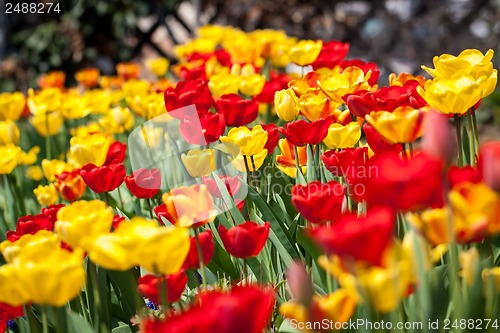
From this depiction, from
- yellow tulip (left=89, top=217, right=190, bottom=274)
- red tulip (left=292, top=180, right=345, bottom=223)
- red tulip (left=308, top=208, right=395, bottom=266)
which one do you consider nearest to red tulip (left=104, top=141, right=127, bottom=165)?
red tulip (left=292, top=180, right=345, bottom=223)

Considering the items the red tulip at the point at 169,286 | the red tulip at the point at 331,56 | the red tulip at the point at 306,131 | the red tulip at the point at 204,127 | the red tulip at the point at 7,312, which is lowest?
the red tulip at the point at 7,312

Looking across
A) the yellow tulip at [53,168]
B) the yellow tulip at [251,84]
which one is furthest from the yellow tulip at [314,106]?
the yellow tulip at [53,168]

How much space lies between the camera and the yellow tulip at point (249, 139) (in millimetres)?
1653

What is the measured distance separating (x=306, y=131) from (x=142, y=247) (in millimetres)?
763

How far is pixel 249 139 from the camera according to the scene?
5.43 feet

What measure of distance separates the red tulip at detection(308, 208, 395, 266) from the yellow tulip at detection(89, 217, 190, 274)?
9.0 inches

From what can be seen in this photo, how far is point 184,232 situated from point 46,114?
1927 mm

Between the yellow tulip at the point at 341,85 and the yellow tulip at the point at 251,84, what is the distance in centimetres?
49

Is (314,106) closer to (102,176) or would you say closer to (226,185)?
(226,185)

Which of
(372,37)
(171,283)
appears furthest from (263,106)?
(372,37)

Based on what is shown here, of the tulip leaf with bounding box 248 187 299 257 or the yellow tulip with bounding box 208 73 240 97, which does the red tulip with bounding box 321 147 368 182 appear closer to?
the tulip leaf with bounding box 248 187 299 257

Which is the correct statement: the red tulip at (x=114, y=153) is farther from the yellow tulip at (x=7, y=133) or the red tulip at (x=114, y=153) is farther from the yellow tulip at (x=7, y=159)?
the yellow tulip at (x=7, y=133)

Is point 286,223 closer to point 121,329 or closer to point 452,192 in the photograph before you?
point 121,329

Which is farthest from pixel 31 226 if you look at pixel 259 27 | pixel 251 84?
pixel 259 27
